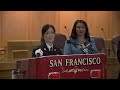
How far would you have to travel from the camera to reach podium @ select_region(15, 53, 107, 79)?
105 cm

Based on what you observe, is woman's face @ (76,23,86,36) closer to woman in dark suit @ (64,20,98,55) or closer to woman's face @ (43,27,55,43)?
woman in dark suit @ (64,20,98,55)

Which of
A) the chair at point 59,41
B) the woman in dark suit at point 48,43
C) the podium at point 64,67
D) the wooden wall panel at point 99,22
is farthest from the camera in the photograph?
the wooden wall panel at point 99,22

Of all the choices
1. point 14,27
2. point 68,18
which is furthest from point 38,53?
point 68,18

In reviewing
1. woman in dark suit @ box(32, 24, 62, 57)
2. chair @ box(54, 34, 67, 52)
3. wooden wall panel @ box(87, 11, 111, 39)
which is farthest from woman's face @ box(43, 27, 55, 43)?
wooden wall panel @ box(87, 11, 111, 39)

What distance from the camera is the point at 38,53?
1493 millimetres

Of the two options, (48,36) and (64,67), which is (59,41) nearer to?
(48,36)

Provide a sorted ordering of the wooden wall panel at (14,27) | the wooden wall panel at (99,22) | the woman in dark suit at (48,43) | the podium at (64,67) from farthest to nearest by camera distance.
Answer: the wooden wall panel at (99,22) → the wooden wall panel at (14,27) → the woman in dark suit at (48,43) → the podium at (64,67)

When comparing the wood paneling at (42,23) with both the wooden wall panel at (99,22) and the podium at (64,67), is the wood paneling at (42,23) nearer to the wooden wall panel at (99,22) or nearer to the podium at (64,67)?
the wooden wall panel at (99,22)

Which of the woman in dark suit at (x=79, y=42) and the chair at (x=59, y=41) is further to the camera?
the chair at (x=59, y=41)

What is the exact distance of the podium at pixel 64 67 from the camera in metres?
1.05

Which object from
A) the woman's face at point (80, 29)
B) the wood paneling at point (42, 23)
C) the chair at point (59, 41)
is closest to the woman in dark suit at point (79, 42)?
the woman's face at point (80, 29)

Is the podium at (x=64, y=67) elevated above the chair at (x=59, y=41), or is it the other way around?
the chair at (x=59, y=41)
